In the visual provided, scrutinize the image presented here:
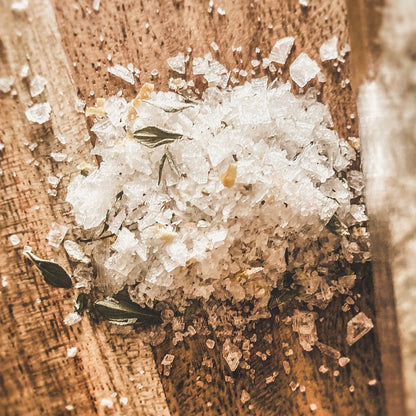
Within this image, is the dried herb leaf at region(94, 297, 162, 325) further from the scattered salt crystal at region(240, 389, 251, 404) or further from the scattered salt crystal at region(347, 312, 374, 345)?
the scattered salt crystal at region(347, 312, 374, 345)

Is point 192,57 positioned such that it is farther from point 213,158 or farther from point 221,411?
point 221,411

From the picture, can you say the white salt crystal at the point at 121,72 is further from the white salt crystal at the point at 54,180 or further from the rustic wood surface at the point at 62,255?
the white salt crystal at the point at 54,180

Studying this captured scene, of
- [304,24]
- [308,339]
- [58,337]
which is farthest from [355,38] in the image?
[58,337]

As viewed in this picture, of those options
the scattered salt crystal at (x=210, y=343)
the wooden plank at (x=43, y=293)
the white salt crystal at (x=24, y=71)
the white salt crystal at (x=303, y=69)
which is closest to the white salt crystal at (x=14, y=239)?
the wooden plank at (x=43, y=293)

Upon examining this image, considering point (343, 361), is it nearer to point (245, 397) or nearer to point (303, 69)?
point (245, 397)

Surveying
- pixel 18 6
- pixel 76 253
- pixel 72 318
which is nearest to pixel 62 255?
pixel 76 253

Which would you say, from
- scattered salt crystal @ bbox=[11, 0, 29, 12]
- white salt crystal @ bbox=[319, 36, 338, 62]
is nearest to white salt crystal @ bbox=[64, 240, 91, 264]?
scattered salt crystal @ bbox=[11, 0, 29, 12]
